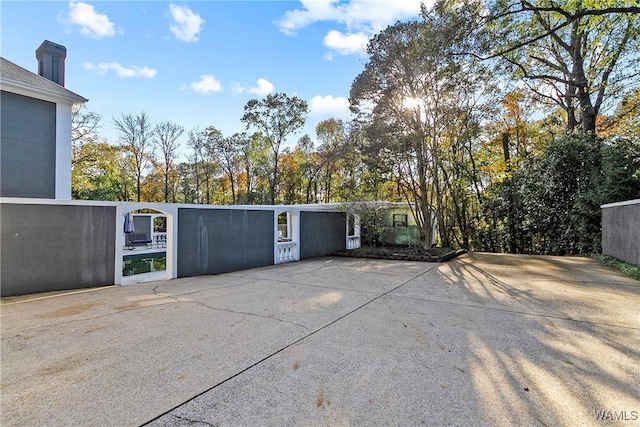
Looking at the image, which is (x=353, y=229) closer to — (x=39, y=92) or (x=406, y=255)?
(x=406, y=255)

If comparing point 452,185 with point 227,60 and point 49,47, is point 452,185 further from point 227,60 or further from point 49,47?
point 49,47

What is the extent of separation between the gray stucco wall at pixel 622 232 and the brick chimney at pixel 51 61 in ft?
55.9

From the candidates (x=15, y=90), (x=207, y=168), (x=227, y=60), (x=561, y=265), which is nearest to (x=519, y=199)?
(x=561, y=265)

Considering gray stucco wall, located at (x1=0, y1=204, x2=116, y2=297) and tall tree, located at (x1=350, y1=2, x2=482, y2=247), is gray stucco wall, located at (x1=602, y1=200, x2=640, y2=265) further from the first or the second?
gray stucco wall, located at (x1=0, y1=204, x2=116, y2=297)

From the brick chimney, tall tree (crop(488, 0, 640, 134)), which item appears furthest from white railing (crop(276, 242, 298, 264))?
the brick chimney

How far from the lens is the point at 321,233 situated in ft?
38.5

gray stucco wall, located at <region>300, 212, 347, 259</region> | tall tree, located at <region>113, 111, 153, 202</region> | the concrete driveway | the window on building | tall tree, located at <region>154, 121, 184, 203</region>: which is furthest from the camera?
tall tree, located at <region>154, 121, 184, 203</region>

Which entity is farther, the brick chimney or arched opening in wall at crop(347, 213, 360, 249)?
arched opening in wall at crop(347, 213, 360, 249)

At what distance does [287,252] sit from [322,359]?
7.63 metres

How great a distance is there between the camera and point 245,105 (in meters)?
20.8

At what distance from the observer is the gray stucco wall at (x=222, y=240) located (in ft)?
23.8

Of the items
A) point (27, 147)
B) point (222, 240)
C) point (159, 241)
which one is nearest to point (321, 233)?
point (222, 240)

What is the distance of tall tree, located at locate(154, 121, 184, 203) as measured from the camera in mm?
20844

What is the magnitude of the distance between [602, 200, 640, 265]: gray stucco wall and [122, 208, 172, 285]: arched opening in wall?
11.1 m
